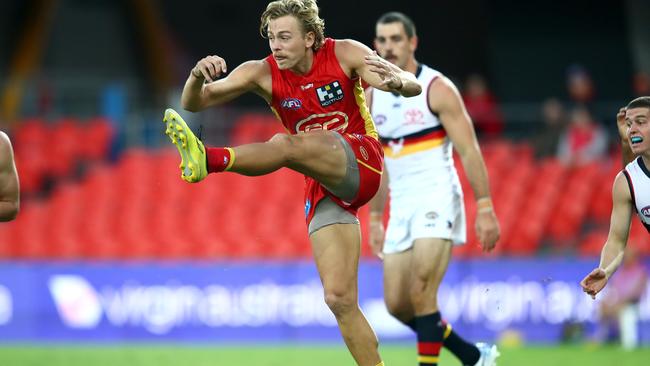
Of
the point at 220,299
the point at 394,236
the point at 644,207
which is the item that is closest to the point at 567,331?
the point at 220,299

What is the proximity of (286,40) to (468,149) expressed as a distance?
209 centimetres

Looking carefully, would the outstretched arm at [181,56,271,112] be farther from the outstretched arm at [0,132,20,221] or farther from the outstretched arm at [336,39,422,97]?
the outstretched arm at [0,132,20,221]

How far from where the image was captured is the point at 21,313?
1670 cm

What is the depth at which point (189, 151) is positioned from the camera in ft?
23.4

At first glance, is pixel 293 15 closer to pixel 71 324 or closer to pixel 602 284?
pixel 602 284

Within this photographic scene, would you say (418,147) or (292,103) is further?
(418,147)

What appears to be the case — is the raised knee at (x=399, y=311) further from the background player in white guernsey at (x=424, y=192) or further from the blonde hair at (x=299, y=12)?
the blonde hair at (x=299, y=12)

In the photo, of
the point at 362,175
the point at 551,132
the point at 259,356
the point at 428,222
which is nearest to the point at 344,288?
the point at 362,175

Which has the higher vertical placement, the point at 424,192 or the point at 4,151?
the point at 4,151

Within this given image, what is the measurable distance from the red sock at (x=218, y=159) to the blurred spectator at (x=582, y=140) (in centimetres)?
1199

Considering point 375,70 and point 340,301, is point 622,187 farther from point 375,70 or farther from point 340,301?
point 340,301

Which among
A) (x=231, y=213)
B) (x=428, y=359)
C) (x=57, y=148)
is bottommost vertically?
(x=428, y=359)

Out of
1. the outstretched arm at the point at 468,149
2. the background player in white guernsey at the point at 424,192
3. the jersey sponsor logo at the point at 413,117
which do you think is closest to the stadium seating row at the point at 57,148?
the background player in white guernsey at the point at 424,192

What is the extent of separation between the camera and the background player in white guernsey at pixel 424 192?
914cm
